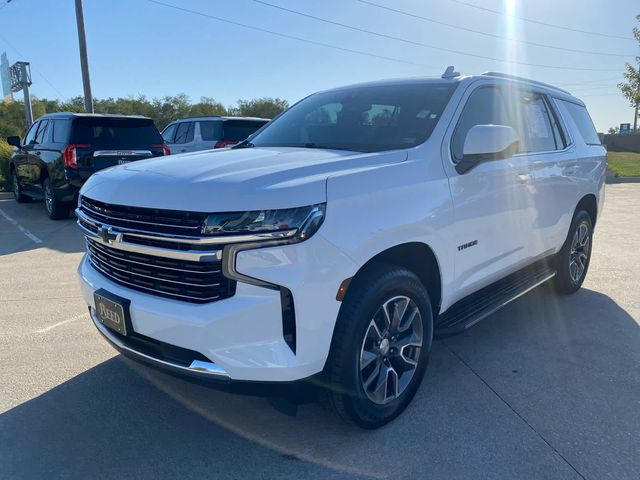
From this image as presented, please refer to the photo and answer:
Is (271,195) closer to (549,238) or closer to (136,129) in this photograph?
(549,238)

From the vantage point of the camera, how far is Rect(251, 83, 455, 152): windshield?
3396 mm

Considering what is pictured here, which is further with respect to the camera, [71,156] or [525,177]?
[71,156]

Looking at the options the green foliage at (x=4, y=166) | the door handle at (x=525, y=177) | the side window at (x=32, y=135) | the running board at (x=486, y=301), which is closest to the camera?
the running board at (x=486, y=301)

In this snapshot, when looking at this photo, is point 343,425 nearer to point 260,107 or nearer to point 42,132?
point 42,132

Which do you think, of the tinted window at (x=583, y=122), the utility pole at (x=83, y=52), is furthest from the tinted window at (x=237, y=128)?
the tinted window at (x=583, y=122)

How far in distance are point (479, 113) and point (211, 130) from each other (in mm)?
9152

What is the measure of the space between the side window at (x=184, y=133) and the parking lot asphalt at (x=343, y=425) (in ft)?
28.5

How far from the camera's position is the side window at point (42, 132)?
10.3 metres

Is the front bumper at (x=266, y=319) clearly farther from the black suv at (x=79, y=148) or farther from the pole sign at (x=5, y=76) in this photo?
the pole sign at (x=5, y=76)

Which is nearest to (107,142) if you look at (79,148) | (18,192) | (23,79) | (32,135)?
(79,148)

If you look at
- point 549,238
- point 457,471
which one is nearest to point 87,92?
point 549,238

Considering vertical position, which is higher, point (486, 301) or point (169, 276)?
point (169, 276)

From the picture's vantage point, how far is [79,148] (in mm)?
Result: 9039

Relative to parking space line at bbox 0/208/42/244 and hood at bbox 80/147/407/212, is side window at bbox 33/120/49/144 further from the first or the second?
hood at bbox 80/147/407/212
